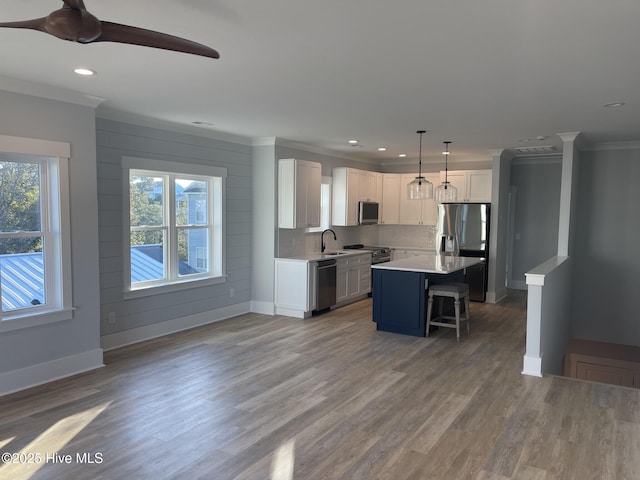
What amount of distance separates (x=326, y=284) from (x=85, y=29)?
536 centimetres

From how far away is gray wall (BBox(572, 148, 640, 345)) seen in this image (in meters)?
7.01

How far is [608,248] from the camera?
718cm

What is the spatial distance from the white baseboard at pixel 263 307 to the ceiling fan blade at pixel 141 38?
5002 mm

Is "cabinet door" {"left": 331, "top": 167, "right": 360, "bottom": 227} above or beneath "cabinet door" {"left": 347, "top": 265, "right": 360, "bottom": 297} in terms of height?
above

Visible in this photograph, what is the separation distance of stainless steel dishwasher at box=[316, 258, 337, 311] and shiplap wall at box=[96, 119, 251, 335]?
1.05 metres

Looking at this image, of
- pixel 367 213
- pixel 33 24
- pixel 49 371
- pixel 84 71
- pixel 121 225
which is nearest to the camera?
pixel 33 24

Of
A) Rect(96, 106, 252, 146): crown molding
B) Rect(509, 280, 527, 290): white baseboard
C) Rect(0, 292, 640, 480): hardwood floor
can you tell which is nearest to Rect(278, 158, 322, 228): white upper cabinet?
Rect(96, 106, 252, 146): crown molding

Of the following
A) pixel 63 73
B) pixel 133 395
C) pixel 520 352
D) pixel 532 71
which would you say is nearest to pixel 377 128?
pixel 532 71

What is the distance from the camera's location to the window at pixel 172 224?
17.2 ft

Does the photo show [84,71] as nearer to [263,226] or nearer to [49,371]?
[49,371]

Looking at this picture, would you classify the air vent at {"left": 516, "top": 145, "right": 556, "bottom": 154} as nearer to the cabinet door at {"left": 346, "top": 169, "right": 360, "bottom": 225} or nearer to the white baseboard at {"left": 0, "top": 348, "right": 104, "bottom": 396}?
the cabinet door at {"left": 346, "top": 169, "right": 360, "bottom": 225}

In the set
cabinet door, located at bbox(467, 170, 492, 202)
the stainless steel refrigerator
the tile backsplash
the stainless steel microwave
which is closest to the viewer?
the tile backsplash

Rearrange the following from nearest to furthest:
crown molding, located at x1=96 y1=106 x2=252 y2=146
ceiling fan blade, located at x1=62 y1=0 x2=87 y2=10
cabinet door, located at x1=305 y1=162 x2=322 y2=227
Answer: ceiling fan blade, located at x1=62 y1=0 x2=87 y2=10 → crown molding, located at x1=96 y1=106 x2=252 y2=146 → cabinet door, located at x1=305 y1=162 x2=322 y2=227

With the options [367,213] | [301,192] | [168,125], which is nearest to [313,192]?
[301,192]
